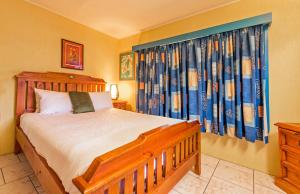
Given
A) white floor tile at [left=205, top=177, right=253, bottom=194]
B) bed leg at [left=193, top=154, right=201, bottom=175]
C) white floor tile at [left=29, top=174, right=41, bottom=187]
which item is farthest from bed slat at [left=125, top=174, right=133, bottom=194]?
white floor tile at [left=29, top=174, right=41, bottom=187]

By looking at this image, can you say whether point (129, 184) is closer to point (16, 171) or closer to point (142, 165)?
point (142, 165)

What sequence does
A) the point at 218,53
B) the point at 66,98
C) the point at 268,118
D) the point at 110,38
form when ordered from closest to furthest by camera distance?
the point at 268,118, the point at 218,53, the point at 66,98, the point at 110,38

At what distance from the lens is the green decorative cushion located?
7.43 feet

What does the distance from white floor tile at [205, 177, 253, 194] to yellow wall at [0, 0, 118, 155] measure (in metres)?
2.87

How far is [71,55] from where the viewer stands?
9.05 ft

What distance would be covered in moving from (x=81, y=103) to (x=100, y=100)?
38 centimetres

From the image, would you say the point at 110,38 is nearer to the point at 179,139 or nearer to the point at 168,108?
the point at 168,108

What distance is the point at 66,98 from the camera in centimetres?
228

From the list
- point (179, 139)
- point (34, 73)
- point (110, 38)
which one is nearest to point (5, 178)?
point (34, 73)

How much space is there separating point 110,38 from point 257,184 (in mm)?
3772

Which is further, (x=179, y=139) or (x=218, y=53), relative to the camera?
(x=218, y=53)

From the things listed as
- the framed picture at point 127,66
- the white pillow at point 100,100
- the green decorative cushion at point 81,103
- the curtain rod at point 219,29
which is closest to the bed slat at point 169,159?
the green decorative cushion at point 81,103

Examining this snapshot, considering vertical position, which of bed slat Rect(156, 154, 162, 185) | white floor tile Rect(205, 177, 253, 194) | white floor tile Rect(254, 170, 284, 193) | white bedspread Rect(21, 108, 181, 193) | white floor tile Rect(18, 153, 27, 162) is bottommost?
white floor tile Rect(254, 170, 284, 193)

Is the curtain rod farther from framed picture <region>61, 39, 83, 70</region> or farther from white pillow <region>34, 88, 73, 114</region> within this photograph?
white pillow <region>34, 88, 73, 114</region>
